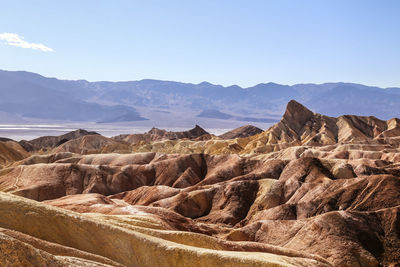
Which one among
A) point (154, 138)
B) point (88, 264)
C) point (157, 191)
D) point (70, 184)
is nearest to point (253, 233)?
point (157, 191)

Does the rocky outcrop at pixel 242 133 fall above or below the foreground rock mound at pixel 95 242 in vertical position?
below

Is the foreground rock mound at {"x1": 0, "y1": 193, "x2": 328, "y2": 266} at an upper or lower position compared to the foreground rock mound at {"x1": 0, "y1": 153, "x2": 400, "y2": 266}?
upper

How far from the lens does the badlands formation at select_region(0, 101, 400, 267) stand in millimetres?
24000

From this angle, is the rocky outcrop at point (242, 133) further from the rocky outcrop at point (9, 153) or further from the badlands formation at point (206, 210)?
the rocky outcrop at point (9, 153)

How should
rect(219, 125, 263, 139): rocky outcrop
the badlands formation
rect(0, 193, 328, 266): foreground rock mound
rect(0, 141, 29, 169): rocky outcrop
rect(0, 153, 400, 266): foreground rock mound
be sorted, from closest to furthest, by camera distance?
1. rect(0, 193, 328, 266): foreground rock mound
2. the badlands formation
3. rect(0, 153, 400, 266): foreground rock mound
4. rect(0, 141, 29, 169): rocky outcrop
5. rect(219, 125, 263, 139): rocky outcrop

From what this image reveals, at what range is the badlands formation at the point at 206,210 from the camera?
24.0m

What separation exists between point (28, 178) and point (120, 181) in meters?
14.9

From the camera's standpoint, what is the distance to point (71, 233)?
24.2 meters

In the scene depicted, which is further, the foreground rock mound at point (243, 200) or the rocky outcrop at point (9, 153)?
the rocky outcrop at point (9, 153)

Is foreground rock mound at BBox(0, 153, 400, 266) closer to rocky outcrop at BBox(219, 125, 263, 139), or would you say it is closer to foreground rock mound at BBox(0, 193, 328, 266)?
foreground rock mound at BBox(0, 193, 328, 266)

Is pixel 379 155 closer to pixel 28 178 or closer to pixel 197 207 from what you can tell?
pixel 197 207

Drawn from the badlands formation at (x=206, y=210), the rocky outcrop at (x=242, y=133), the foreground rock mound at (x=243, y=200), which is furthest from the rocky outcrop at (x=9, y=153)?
the rocky outcrop at (x=242, y=133)

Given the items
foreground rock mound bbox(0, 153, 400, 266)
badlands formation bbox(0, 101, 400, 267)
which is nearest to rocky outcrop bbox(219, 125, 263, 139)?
badlands formation bbox(0, 101, 400, 267)

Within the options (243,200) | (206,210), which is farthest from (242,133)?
(243,200)
